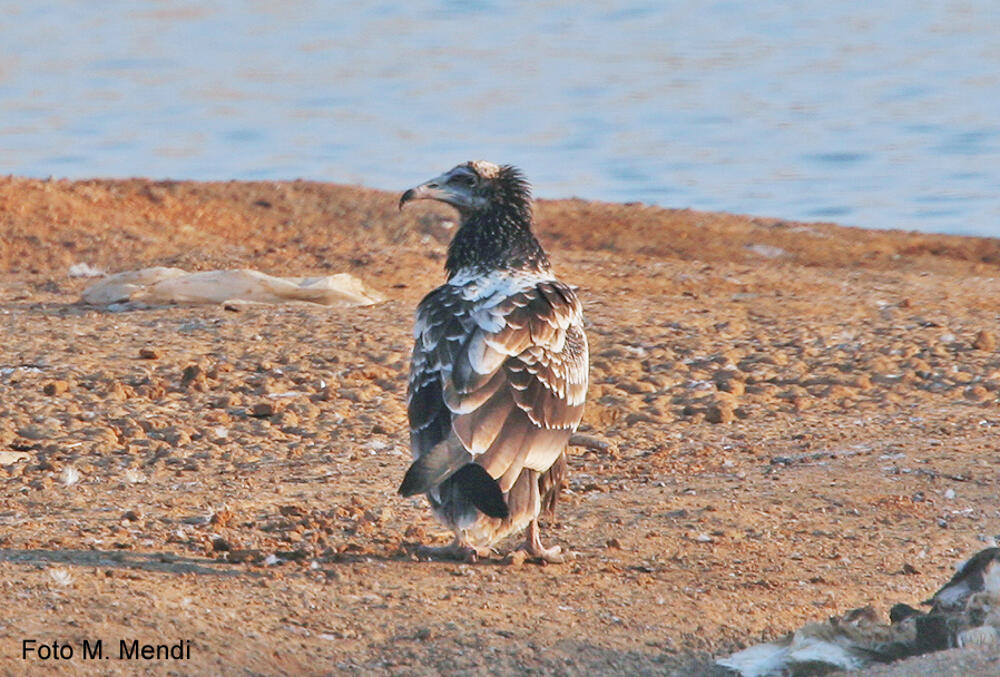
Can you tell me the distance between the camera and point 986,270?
12.9 meters

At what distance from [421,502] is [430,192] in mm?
1222

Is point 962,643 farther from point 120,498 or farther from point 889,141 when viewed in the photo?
point 889,141

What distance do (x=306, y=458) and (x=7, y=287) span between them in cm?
444

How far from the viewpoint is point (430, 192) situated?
6922 millimetres

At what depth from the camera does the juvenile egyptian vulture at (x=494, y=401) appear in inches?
220

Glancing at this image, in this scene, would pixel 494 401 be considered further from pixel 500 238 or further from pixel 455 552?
pixel 500 238

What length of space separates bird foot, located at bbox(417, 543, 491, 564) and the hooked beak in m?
1.53

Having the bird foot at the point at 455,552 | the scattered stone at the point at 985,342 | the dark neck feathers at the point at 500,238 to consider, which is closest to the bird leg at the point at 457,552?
the bird foot at the point at 455,552

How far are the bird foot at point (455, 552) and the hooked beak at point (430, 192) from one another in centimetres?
153

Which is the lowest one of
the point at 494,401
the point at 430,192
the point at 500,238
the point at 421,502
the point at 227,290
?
the point at 421,502

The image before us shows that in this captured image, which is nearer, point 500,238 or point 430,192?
point 500,238

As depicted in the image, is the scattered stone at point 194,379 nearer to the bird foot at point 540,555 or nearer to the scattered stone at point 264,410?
the scattered stone at point 264,410

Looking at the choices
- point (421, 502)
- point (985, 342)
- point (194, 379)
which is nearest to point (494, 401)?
point (421, 502)

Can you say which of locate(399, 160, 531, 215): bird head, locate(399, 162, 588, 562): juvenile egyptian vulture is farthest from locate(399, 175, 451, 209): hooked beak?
locate(399, 162, 588, 562): juvenile egyptian vulture
